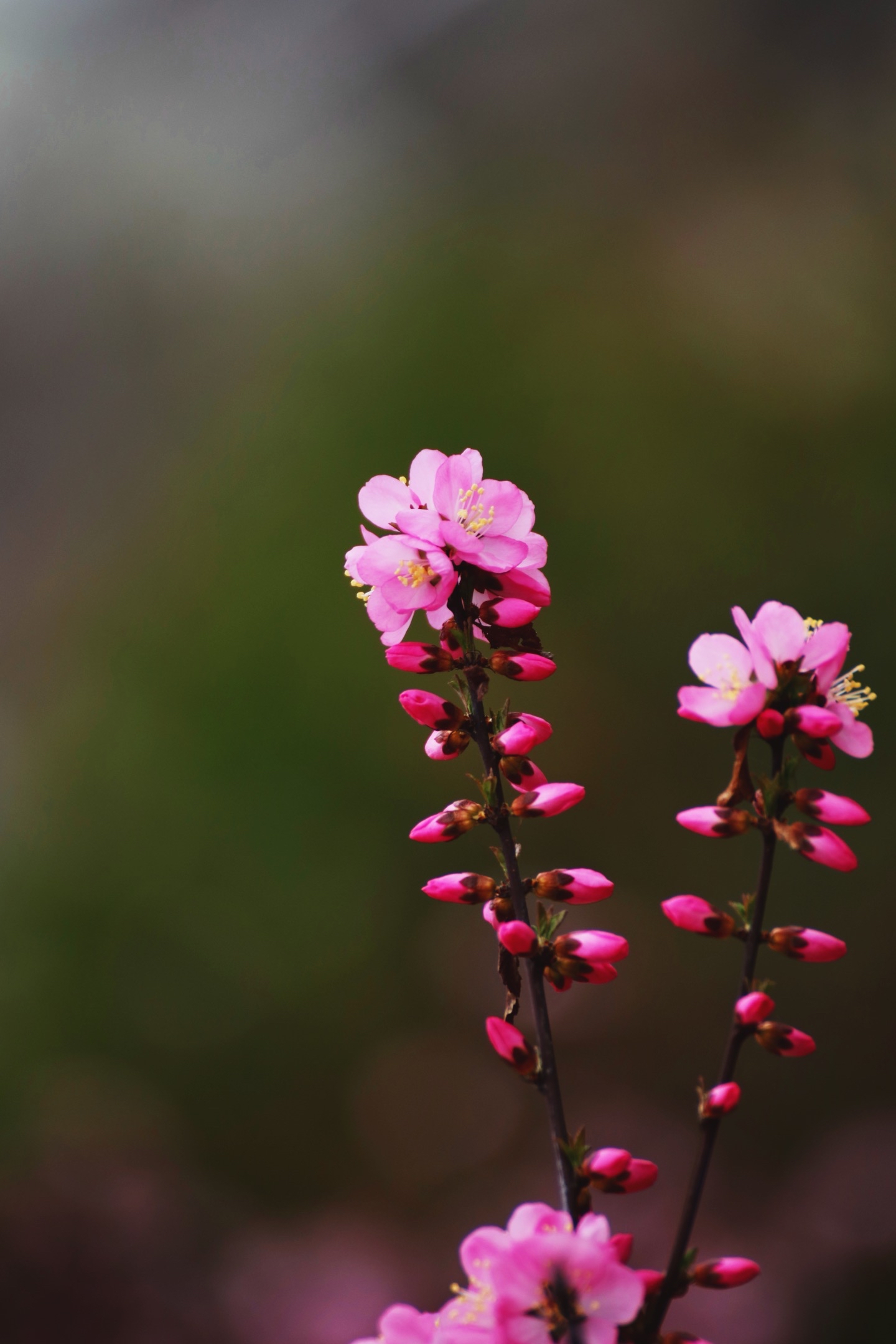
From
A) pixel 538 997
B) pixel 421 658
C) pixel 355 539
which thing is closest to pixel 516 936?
pixel 538 997

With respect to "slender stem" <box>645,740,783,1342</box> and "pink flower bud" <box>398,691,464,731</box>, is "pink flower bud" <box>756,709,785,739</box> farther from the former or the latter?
"pink flower bud" <box>398,691,464,731</box>

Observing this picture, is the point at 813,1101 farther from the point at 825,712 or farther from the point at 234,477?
the point at 234,477

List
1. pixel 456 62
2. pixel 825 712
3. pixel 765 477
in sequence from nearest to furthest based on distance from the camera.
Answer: pixel 825 712 < pixel 765 477 < pixel 456 62

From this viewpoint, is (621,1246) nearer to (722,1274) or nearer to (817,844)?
(722,1274)

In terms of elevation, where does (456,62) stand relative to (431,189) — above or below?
above

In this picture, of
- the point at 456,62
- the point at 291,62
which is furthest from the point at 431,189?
the point at 291,62

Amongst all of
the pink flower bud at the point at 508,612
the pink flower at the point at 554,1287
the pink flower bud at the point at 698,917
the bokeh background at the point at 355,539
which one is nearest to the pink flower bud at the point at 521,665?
the pink flower bud at the point at 508,612

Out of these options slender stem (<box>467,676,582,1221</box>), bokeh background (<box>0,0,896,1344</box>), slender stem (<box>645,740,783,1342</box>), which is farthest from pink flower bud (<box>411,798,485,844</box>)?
Answer: bokeh background (<box>0,0,896,1344</box>)
